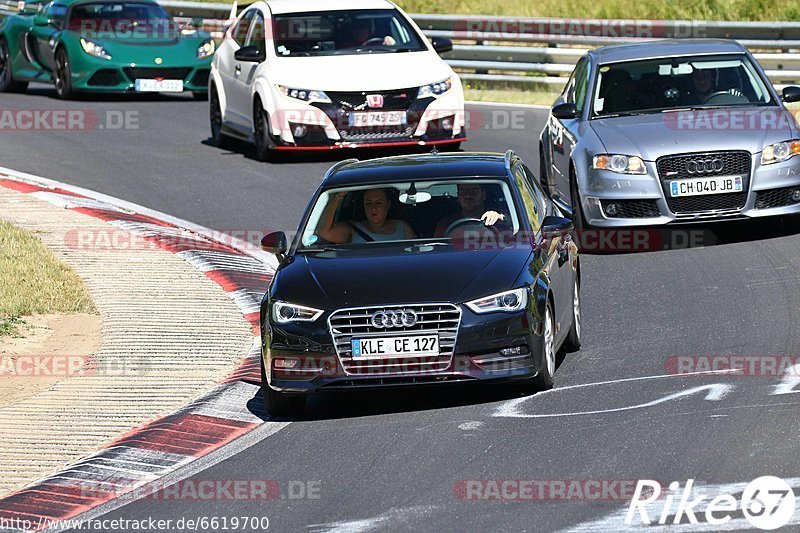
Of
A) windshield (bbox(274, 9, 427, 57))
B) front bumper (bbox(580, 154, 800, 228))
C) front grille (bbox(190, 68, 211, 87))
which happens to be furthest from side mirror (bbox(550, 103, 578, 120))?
front grille (bbox(190, 68, 211, 87))

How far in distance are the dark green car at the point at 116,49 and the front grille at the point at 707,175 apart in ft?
38.4

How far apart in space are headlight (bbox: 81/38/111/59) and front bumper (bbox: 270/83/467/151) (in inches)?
241

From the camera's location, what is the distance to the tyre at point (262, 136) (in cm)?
1954

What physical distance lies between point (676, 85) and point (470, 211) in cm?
547

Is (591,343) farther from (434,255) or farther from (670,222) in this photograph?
(670,222)

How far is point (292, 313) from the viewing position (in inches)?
378

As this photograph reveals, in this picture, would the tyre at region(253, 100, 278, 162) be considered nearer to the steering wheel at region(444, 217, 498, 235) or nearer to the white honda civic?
the white honda civic

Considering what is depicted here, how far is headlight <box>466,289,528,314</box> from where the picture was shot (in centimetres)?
940

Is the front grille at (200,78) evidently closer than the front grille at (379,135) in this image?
No

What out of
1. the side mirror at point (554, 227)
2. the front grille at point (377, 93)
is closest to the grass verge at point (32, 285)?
the side mirror at point (554, 227)

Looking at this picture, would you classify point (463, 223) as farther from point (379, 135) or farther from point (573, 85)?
point (379, 135)

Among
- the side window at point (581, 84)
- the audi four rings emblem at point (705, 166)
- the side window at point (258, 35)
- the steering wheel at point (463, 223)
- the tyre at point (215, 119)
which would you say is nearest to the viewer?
the steering wheel at point (463, 223)
